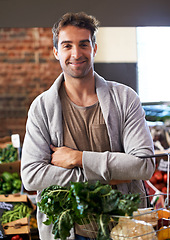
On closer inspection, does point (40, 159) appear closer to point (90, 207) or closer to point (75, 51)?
point (75, 51)

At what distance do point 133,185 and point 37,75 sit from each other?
2.64 meters

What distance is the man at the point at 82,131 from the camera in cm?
197

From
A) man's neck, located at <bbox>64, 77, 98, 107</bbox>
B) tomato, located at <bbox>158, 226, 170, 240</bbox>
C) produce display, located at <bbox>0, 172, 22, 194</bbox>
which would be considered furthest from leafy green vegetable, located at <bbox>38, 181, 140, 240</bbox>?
produce display, located at <bbox>0, 172, 22, 194</bbox>

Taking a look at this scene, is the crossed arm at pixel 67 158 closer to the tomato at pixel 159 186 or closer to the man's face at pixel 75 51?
the man's face at pixel 75 51

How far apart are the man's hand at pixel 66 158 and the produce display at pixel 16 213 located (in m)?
1.93

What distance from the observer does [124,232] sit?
1396mm

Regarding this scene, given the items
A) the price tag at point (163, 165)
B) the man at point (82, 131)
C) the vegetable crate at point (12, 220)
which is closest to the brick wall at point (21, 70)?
the vegetable crate at point (12, 220)

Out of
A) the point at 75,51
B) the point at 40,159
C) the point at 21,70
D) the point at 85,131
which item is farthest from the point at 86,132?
the point at 21,70

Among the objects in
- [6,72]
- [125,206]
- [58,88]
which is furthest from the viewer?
[6,72]

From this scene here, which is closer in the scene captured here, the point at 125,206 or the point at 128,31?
the point at 125,206

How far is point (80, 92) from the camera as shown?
213 cm

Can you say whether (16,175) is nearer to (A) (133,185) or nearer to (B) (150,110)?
(B) (150,110)

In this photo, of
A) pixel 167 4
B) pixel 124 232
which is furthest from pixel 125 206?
pixel 167 4

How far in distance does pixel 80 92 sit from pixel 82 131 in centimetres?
22
